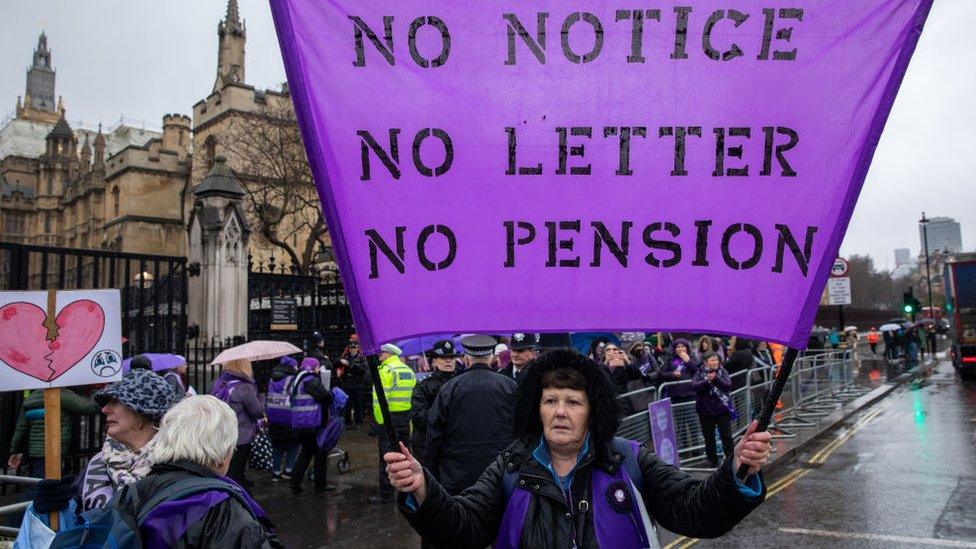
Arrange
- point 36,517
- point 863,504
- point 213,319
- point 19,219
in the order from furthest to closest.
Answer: point 19,219
point 213,319
point 863,504
point 36,517

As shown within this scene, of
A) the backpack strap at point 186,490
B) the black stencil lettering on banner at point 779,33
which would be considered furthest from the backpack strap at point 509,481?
the black stencil lettering on banner at point 779,33

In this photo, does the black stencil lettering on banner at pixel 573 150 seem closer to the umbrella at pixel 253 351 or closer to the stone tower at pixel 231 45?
the umbrella at pixel 253 351

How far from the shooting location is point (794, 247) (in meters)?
2.38

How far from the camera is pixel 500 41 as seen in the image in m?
2.44

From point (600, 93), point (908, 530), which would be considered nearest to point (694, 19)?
point (600, 93)

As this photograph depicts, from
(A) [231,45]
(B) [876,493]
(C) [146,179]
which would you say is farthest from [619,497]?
(C) [146,179]

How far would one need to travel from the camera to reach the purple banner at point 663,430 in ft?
24.8

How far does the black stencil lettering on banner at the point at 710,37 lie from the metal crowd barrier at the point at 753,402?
3390mm

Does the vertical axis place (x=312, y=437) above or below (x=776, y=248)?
below

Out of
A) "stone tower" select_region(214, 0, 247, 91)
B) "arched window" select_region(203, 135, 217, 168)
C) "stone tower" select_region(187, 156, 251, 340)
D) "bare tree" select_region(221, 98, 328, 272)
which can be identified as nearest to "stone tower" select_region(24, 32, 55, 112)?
"stone tower" select_region(214, 0, 247, 91)

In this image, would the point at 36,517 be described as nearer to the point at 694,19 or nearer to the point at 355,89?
the point at 355,89

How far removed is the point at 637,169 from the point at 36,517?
8.61 feet

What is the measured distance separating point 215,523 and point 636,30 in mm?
2248

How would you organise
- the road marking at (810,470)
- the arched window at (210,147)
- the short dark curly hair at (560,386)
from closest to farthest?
1. the short dark curly hair at (560,386)
2. the road marking at (810,470)
3. the arched window at (210,147)
